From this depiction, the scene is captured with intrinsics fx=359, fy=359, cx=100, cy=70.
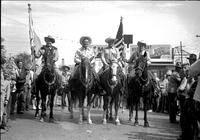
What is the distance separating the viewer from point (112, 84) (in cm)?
1288

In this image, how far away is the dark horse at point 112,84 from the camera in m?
12.7

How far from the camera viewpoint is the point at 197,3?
8.00 metres

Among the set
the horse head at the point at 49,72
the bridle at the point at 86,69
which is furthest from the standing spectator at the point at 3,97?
the bridle at the point at 86,69

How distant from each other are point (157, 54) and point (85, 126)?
106ft

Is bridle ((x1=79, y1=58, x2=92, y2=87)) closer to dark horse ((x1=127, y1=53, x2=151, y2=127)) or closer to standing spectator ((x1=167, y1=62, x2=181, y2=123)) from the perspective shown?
dark horse ((x1=127, y1=53, x2=151, y2=127))

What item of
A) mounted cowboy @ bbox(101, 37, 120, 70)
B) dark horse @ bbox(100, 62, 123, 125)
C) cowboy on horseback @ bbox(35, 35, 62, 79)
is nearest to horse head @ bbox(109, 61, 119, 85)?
dark horse @ bbox(100, 62, 123, 125)

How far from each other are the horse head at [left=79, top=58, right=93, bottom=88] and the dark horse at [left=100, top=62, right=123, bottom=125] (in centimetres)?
69

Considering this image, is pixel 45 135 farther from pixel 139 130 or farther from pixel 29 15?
pixel 29 15

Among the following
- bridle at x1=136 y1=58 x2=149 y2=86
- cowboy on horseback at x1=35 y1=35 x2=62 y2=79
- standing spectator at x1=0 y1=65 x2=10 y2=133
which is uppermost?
cowboy on horseback at x1=35 y1=35 x2=62 y2=79

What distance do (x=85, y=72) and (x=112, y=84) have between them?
3.63ft

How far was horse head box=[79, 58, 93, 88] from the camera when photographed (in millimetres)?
12492

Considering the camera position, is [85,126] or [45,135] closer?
[45,135]

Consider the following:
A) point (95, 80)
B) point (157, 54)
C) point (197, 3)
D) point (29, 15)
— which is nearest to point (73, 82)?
point (95, 80)

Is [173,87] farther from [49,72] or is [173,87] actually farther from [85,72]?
[49,72]
